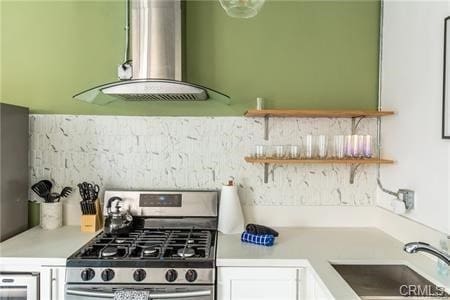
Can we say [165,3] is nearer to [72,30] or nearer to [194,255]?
[72,30]

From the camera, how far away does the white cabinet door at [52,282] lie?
5.87 ft

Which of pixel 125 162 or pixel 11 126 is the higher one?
pixel 11 126

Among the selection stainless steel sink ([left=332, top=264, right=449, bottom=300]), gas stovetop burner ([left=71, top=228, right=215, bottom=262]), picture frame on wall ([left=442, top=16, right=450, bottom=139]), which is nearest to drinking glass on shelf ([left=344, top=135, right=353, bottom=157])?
picture frame on wall ([left=442, top=16, right=450, bottom=139])

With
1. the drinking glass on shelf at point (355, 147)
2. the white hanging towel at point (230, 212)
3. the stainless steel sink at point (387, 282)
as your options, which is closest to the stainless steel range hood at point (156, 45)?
the white hanging towel at point (230, 212)

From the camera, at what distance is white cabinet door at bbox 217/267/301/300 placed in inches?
71.0

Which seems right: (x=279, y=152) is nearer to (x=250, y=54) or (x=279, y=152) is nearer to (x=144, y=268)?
(x=250, y=54)

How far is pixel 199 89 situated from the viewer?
205 centimetres

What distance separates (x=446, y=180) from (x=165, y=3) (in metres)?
1.86

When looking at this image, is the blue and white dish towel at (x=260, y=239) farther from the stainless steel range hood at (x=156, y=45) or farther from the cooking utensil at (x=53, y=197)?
the cooking utensil at (x=53, y=197)

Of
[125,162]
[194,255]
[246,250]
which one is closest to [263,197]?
[246,250]

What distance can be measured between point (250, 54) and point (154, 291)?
5.35 feet

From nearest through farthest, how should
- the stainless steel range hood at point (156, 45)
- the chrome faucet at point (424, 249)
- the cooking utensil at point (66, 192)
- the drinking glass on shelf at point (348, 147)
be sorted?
the chrome faucet at point (424, 249) < the stainless steel range hood at point (156, 45) < the drinking glass on shelf at point (348, 147) < the cooking utensil at point (66, 192)

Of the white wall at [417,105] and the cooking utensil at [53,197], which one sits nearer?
the white wall at [417,105]

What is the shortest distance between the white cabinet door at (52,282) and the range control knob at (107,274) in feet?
0.69
